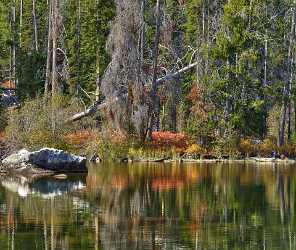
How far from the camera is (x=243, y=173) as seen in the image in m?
31.4

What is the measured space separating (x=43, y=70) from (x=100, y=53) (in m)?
3.80

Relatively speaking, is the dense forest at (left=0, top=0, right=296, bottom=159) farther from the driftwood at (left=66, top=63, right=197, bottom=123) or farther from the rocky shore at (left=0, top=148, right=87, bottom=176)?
the rocky shore at (left=0, top=148, right=87, bottom=176)

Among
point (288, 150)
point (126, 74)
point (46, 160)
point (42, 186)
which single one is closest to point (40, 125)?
point (46, 160)

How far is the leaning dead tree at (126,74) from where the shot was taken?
3884 centimetres

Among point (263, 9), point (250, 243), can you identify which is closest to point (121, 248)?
point (250, 243)

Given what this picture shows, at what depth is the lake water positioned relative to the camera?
1472 centimetres

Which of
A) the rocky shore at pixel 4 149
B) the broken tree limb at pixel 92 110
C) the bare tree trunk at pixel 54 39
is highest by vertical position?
the bare tree trunk at pixel 54 39

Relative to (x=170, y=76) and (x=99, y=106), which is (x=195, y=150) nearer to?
(x=170, y=76)

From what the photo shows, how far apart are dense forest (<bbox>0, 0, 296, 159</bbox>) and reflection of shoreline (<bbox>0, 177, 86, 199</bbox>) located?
6.71 metres

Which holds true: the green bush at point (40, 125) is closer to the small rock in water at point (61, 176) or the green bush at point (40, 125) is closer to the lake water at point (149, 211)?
the small rock in water at point (61, 176)

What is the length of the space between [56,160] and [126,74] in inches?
440

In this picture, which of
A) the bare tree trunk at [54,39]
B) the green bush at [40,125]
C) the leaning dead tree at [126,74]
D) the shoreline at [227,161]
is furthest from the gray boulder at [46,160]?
the bare tree trunk at [54,39]

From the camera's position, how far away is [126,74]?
39438 millimetres

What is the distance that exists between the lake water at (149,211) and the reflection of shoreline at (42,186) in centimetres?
3
